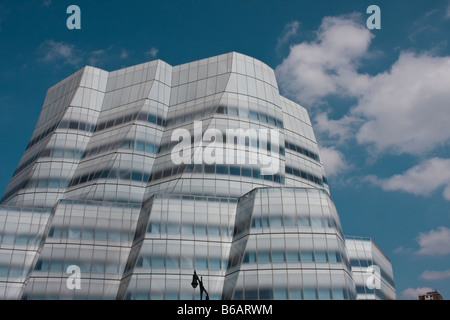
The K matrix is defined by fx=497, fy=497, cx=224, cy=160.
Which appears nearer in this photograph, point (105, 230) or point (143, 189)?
point (105, 230)

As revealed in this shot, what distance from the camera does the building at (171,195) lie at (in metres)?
64.8

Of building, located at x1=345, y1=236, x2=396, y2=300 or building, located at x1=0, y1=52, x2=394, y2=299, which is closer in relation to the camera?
building, located at x1=0, y1=52, x2=394, y2=299

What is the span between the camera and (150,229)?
225 ft

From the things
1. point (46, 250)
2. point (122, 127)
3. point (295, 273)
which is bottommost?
point (295, 273)

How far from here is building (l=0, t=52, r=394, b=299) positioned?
6475 centimetres

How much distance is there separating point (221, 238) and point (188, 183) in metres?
10.8

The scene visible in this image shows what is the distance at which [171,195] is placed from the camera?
236ft

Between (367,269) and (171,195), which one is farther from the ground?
(171,195)

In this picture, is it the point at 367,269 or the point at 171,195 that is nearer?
the point at 171,195

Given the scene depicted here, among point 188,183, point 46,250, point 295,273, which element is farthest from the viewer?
point 188,183

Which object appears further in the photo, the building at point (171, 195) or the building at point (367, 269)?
the building at point (367, 269)
